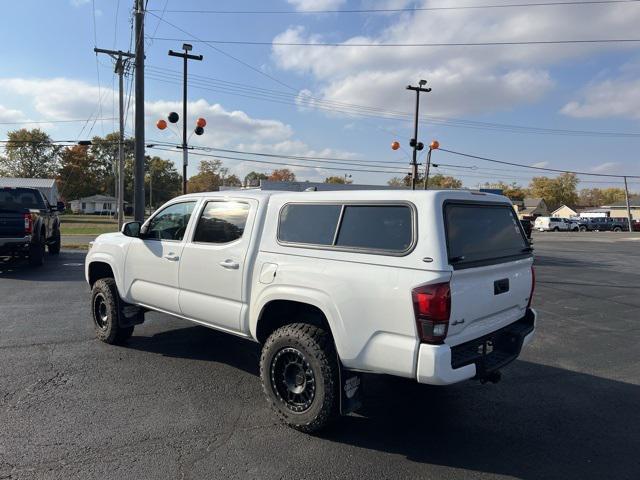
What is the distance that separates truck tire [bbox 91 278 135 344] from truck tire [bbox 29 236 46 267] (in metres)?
7.54

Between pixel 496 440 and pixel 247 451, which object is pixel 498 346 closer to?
pixel 496 440

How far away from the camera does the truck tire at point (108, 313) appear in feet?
18.5

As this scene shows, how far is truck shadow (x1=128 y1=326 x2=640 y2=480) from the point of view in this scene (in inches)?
131

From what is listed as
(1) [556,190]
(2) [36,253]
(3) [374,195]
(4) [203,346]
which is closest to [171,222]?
(4) [203,346]

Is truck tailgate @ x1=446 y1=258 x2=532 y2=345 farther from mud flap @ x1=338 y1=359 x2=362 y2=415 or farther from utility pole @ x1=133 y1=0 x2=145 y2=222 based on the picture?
utility pole @ x1=133 y1=0 x2=145 y2=222

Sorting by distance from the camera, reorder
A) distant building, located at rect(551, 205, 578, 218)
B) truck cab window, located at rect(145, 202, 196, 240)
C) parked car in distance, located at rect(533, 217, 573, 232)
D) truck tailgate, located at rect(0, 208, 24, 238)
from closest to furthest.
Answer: truck cab window, located at rect(145, 202, 196, 240) < truck tailgate, located at rect(0, 208, 24, 238) < parked car in distance, located at rect(533, 217, 573, 232) < distant building, located at rect(551, 205, 578, 218)

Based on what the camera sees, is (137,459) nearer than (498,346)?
Yes

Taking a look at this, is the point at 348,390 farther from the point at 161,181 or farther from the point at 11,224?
the point at 161,181

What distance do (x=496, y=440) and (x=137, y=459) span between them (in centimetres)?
263

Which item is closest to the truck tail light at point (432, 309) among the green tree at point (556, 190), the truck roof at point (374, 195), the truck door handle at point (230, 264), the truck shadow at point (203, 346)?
the truck roof at point (374, 195)

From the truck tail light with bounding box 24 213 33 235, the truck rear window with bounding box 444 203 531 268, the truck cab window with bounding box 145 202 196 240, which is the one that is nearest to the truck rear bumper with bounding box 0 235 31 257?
the truck tail light with bounding box 24 213 33 235

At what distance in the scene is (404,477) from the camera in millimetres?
3098

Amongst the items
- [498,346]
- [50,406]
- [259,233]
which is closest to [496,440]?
[498,346]

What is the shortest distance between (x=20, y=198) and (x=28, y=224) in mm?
2134
